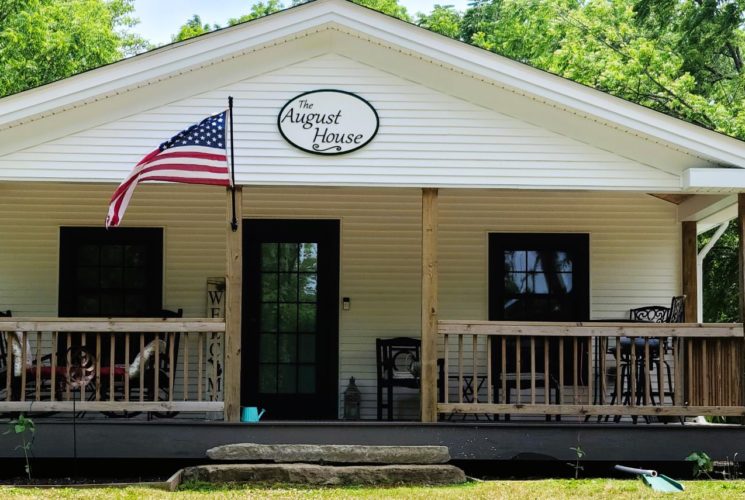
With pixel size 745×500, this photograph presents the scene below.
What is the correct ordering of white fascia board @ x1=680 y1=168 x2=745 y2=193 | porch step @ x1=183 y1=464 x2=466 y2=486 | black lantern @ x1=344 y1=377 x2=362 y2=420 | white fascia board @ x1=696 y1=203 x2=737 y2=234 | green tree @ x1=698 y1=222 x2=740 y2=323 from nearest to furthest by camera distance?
porch step @ x1=183 y1=464 x2=466 y2=486
white fascia board @ x1=680 y1=168 x2=745 y2=193
black lantern @ x1=344 y1=377 x2=362 y2=420
white fascia board @ x1=696 y1=203 x2=737 y2=234
green tree @ x1=698 y1=222 x2=740 y2=323

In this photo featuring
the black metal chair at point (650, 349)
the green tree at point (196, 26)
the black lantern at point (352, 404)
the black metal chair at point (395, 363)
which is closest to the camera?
the black metal chair at point (650, 349)

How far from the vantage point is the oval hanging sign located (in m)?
9.78

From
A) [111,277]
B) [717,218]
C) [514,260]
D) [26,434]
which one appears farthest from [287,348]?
[717,218]

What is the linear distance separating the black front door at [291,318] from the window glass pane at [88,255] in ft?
5.57

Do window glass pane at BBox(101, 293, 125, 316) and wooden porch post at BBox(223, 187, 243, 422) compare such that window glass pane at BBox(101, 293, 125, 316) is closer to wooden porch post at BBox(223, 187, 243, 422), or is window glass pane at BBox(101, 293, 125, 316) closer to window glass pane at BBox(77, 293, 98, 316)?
window glass pane at BBox(77, 293, 98, 316)

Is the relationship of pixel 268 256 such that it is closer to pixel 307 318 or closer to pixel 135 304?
pixel 307 318

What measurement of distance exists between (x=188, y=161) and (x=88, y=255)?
365 centimetres

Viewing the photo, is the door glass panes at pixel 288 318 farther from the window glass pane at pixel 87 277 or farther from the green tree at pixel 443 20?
the green tree at pixel 443 20

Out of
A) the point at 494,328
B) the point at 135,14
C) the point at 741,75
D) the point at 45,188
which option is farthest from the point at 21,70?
the point at 494,328

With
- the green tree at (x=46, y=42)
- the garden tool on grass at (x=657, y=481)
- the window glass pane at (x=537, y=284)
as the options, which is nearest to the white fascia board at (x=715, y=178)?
the garden tool on grass at (x=657, y=481)

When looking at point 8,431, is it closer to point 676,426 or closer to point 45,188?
point 45,188

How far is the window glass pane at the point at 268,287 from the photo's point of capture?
12.1 metres


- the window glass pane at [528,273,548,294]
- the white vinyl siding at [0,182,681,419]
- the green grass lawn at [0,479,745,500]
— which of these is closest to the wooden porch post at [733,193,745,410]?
the green grass lawn at [0,479,745,500]

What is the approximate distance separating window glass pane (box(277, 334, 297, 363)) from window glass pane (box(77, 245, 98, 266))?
229cm
